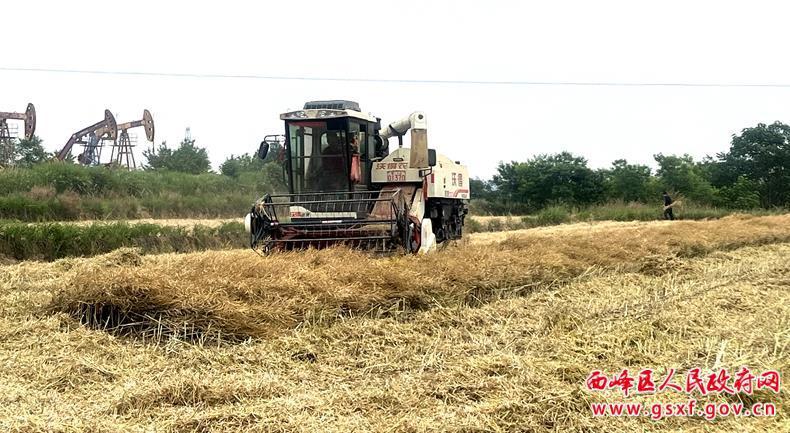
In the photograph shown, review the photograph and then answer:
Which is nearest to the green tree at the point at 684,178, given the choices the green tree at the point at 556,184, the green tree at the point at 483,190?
the green tree at the point at 556,184

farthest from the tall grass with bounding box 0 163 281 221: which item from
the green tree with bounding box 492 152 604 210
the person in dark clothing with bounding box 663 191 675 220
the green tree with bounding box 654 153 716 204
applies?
the green tree with bounding box 654 153 716 204

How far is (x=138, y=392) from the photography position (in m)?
3.46

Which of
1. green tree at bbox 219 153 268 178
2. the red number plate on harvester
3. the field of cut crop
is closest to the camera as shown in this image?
the field of cut crop

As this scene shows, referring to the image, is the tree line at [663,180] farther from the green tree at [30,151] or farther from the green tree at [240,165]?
the green tree at [30,151]

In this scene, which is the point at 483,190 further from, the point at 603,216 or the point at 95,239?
Answer: the point at 95,239

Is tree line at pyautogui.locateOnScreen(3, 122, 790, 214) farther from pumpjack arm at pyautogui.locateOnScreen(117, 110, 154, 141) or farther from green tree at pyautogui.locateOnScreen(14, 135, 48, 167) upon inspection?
pumpjack arm at pyautogui.locateOnScreen(117, 110, 154, 141)

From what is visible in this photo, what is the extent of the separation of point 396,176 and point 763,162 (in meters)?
30.9

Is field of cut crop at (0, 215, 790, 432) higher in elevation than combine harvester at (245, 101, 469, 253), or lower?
lower

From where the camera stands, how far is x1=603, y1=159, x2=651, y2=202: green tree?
33.2m

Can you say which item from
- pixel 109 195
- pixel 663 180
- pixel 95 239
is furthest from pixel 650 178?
pixel 95 239

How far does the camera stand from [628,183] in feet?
111

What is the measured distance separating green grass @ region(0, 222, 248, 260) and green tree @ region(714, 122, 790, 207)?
1145 inches

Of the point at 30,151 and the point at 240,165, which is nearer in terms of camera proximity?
the point at 30,151

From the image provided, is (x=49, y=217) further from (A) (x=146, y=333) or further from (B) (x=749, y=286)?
(B) (x=749, y=286)
